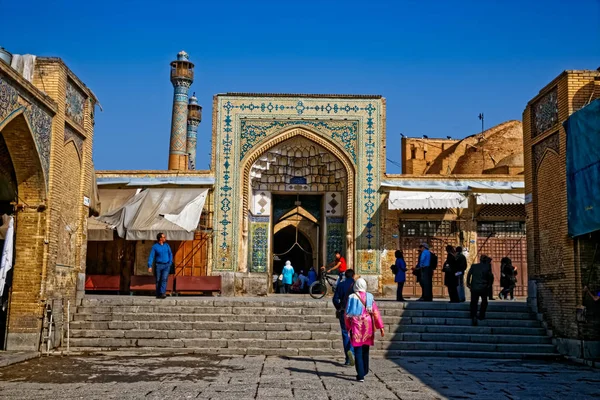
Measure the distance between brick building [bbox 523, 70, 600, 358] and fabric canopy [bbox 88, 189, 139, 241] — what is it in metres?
11.3

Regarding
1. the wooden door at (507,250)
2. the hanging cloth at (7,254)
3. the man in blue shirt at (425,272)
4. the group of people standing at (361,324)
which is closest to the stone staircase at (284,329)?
the man in blue shirt at (425,272)

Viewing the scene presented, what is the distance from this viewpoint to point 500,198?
1991 centimetres

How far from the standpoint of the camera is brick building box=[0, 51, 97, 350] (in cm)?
1090

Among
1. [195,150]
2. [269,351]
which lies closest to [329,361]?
[269,351]

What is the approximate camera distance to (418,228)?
68.5ft

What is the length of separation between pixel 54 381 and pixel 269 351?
412cm

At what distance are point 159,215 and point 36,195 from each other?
785 cm

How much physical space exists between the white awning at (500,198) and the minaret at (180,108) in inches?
557

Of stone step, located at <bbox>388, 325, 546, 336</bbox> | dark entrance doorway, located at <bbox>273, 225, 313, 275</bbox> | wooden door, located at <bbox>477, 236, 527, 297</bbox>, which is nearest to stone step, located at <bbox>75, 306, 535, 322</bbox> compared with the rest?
stone step, located at <bbox>388, 325, 546, 336</bbox>

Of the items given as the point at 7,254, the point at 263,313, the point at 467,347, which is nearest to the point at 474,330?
the point at 467,347

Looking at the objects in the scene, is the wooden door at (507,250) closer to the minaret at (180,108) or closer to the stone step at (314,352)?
the stone step at (314,352)

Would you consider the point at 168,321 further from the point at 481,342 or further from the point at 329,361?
the point at 481,342

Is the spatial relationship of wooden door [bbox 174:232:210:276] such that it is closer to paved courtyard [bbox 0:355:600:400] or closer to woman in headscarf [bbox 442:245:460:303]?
woman in headscarf [bbox 442:245:460:303]

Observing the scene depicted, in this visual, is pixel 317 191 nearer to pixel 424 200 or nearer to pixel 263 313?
pixel 424 200
